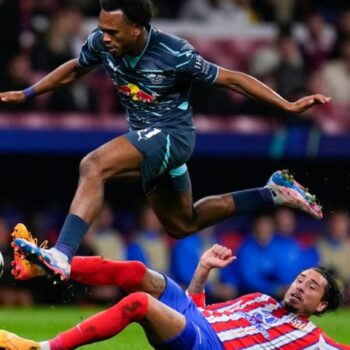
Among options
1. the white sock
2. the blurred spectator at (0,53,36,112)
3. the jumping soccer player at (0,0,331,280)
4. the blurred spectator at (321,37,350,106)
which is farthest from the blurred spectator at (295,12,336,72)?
the white sock

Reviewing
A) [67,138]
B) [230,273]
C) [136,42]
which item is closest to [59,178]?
[67,138]

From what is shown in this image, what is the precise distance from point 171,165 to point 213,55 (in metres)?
7.10

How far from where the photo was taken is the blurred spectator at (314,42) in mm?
16078

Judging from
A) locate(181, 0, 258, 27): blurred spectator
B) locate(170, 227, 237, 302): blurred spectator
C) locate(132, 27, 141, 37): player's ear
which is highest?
locate(132, 27, 141, 37): player's ear

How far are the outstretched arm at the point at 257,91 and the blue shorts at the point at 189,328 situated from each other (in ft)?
4.73

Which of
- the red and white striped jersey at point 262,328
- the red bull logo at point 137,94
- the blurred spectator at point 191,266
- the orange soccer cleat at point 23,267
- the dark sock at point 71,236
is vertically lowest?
the blurred spectator at point 191,266

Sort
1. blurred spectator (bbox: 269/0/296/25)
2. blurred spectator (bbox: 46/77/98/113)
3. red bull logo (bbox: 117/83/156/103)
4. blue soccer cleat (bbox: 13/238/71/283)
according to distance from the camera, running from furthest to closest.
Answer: blurred spectator (bbox: 269/0/296/25) < blurred spectator (bbox: 46/77/98/113) < red bull logo (bbox: 117/83/156/103) < blue soccer cleat (bbox: 13/238/71/283)

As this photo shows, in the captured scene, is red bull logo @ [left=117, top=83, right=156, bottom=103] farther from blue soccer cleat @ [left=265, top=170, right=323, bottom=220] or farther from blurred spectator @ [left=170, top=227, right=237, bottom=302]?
blurred spectator @ [left=170, top=227, right=237, bottom=302]

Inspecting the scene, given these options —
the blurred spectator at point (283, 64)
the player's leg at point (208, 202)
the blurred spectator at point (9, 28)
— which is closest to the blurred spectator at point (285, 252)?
the blurred spectator at point (283, 64)

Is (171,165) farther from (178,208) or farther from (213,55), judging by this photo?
(213,55)

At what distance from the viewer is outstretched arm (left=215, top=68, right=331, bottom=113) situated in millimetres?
8602

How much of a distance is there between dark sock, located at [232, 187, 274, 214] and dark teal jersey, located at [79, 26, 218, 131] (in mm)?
1045

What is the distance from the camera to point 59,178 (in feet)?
52.3

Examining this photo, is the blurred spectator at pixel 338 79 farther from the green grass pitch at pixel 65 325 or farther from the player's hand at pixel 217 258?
the player's hand at pixel 217 258
